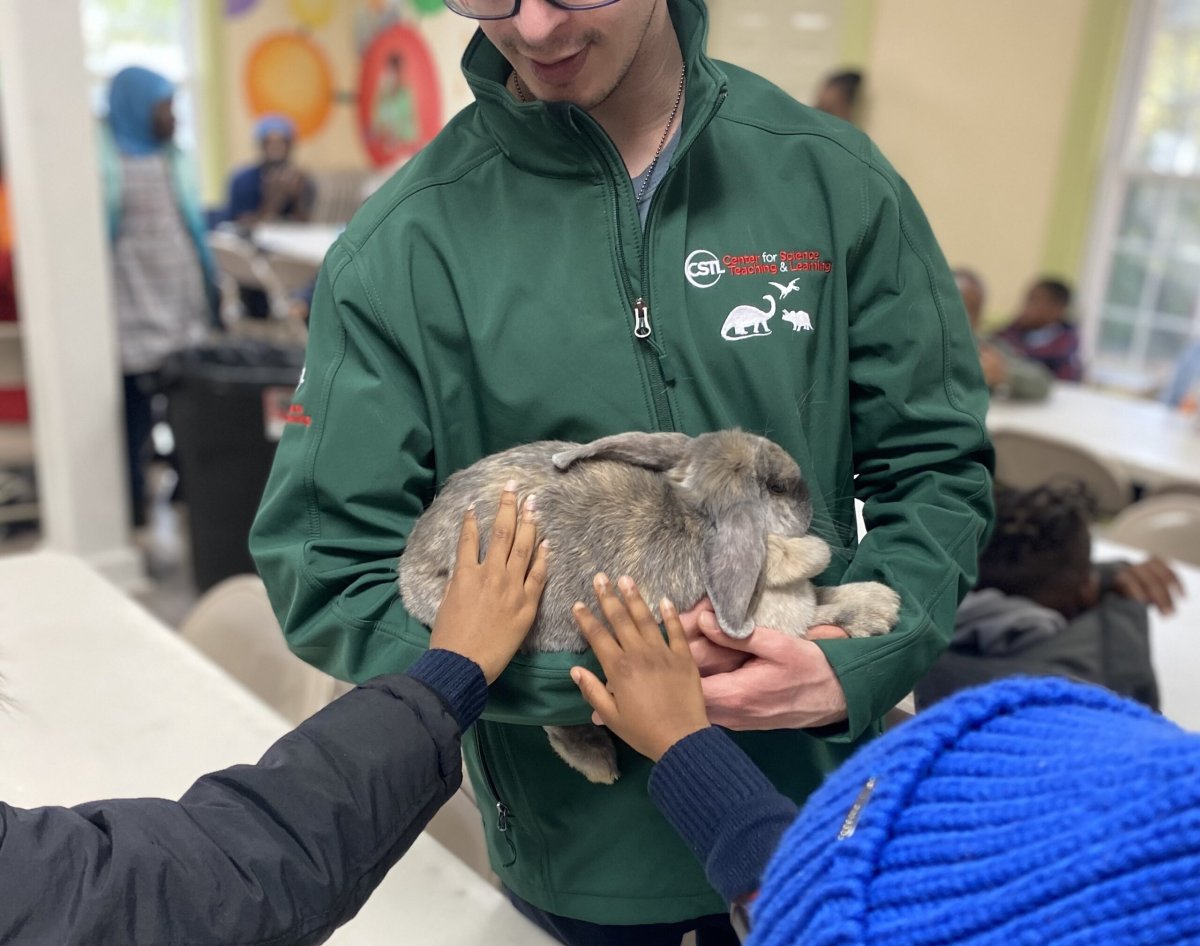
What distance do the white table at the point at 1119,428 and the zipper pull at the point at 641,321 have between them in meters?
2.70

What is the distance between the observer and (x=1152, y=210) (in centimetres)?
658

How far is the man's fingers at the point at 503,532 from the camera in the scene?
1.13 m

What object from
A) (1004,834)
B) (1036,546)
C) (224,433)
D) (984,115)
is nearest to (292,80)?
(984,115)

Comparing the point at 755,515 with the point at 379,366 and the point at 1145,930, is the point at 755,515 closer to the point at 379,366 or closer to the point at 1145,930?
the point at 379,366

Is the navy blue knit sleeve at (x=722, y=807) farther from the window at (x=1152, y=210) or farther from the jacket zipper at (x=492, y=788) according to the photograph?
the window at (x=1152, y=210)

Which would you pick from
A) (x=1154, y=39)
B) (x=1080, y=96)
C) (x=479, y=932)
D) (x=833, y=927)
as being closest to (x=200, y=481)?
(x=479, y=932)

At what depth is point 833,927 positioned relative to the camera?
2.10 ft

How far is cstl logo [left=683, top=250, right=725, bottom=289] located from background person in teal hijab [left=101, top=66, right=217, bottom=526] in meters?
3.85

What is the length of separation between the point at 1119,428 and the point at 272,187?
746 centimetres

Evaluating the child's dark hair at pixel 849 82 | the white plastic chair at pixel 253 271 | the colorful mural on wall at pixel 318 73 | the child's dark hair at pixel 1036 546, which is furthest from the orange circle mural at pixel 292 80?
the child's dark hair at pixel 1036 546

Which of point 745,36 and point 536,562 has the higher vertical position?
point 745,36

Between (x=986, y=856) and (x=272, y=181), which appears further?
(x=272, y=181)

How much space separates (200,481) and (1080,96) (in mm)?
5569

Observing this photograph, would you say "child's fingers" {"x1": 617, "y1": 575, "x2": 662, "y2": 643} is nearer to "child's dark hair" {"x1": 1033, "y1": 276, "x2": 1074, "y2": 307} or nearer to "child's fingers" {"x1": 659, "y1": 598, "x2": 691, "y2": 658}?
"child's fingers" {"x1": 659, "y1": 598, "x2": 691, "y2": 658}
